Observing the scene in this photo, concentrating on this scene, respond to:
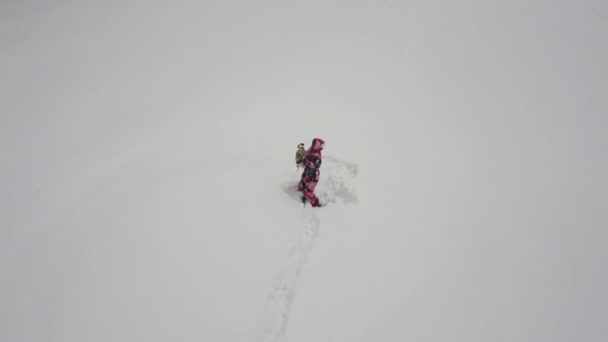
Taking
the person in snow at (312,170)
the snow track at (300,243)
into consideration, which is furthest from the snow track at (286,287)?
the person in snow at (312,170)

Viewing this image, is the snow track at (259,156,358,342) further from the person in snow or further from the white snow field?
the person in snow

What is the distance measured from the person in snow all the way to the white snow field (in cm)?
48

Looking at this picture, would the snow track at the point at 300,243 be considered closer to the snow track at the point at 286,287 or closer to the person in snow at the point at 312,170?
the snow track at the point at 286,287

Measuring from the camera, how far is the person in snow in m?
7.64

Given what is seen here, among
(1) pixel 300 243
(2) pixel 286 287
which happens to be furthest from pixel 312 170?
(2) pixel 286 287

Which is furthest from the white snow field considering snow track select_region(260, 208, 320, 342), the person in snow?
the person in snow

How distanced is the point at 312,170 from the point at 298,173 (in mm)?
1765

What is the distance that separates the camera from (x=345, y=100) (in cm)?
1367

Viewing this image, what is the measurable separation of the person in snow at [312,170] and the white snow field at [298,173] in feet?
1.56

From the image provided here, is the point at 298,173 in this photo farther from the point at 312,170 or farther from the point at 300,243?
the point at 300,243

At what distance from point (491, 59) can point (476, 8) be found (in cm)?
450

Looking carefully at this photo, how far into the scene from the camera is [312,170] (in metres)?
7.88

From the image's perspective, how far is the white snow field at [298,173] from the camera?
654cm

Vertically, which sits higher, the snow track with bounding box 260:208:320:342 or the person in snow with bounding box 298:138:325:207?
the person in snow with bounding box 298:138:325:207
